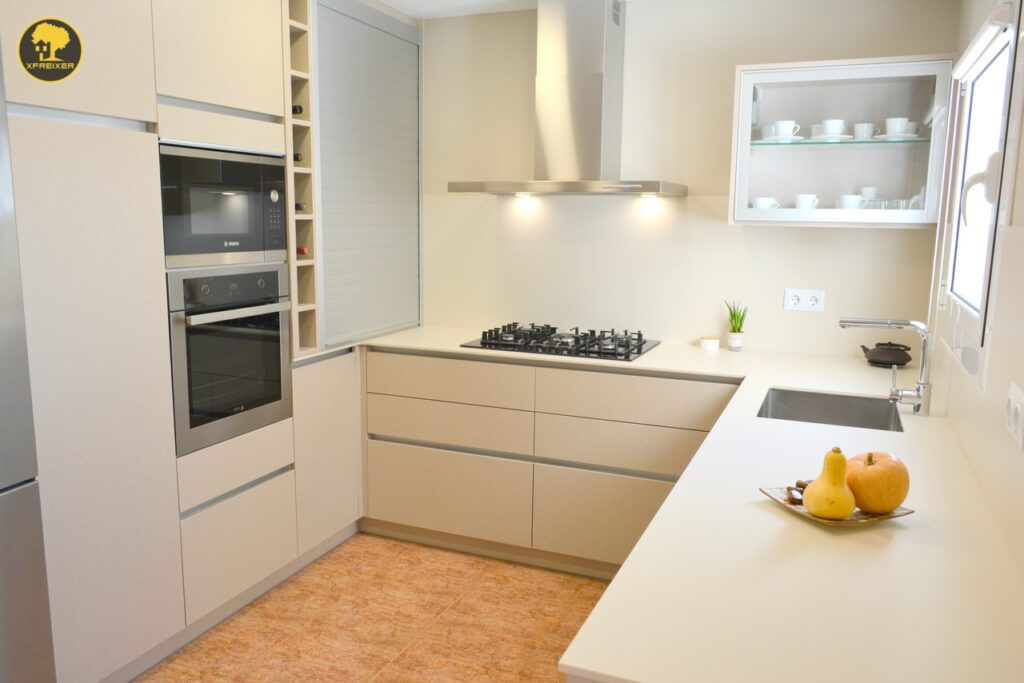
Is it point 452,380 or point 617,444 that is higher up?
point 452,380

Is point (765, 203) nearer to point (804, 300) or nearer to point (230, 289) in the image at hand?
point (804, 300)

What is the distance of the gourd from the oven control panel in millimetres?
1946

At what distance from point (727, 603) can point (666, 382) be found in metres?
1.83

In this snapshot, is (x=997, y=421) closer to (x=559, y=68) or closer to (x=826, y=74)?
(x=826, y=74)

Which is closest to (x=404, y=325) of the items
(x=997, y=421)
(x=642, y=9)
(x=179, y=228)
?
(x=179, y=228)

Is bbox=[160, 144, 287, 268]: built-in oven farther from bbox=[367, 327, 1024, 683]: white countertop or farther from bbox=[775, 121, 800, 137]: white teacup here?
bbox=[775, 121, 800, 137]: white teacup

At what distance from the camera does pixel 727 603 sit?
4.11ft

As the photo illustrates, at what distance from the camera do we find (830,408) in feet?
8.97

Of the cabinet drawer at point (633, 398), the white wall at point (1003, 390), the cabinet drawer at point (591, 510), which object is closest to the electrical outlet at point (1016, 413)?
the white wall at point (1003, 390)

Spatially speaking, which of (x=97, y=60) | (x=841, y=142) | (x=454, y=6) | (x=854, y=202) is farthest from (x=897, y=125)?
(x=97, y=60)

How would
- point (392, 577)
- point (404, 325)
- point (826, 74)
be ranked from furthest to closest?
1. point (404, 325)
2. point (392, 577)
3. point (826, 74)

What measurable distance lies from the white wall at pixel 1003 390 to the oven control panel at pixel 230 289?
7.22 feet

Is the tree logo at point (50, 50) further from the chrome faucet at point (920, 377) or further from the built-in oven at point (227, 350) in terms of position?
the chrome faucet at point (920, 377)

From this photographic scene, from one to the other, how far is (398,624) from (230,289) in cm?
133
